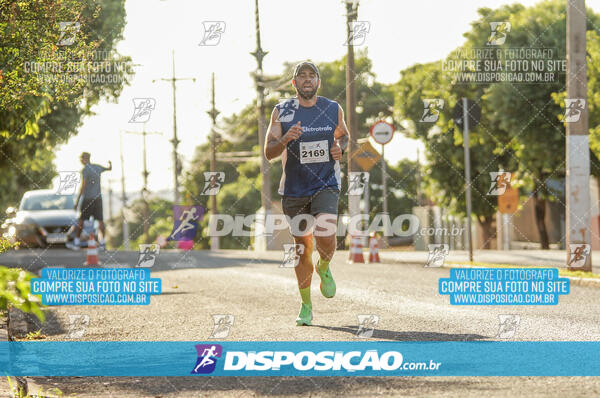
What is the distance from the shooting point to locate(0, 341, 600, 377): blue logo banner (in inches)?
232

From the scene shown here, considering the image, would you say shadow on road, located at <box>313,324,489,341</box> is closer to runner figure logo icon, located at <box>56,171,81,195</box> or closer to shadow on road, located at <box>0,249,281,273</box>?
runner figure logo icon, located at <box>56,171,81,195</box>

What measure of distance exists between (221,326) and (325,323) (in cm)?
97

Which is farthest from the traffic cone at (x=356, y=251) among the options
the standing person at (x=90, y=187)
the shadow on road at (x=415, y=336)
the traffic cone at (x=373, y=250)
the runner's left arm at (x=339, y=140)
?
the runner's left arm at (x=339, y=140)

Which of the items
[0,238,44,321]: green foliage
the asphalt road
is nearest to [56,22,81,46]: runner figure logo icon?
the asphalt road

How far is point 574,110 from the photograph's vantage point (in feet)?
50.9

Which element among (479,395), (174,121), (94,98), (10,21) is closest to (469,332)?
(479,395)

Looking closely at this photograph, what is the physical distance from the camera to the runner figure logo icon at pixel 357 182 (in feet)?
68.9

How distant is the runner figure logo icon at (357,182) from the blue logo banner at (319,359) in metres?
13.3

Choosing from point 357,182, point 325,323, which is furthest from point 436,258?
point 325,323

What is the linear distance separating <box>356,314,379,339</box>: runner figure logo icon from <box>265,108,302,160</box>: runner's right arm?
66.0 inches

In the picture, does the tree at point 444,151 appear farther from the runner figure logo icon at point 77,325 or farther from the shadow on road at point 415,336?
the shadow on road at point 415,336

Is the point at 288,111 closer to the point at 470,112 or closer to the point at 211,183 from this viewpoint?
the point at 211,183

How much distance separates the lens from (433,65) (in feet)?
141

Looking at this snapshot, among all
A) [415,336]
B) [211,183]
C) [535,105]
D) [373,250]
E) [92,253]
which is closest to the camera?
[415,336]
